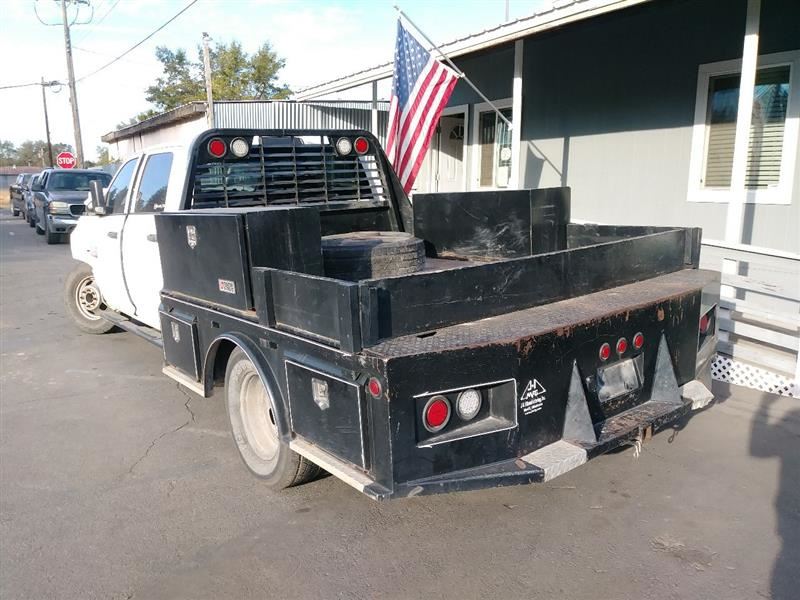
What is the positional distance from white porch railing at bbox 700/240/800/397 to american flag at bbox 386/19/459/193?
367 cm

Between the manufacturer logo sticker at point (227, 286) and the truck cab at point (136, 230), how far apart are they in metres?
1.28

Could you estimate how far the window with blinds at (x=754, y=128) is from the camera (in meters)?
7.23


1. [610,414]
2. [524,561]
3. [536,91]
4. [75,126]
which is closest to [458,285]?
[610,414]

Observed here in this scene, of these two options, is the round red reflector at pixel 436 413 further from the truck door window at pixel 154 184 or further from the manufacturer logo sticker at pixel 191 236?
the truck door window at pixel 154 184

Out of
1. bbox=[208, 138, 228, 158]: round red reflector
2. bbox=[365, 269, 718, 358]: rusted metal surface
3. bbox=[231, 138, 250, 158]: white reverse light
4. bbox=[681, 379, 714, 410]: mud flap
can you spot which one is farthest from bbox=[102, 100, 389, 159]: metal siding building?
bbox=[681, 379, 714, 410]: mud flap

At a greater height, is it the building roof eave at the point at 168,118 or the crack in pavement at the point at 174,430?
the building roof eave at the point at 168,118

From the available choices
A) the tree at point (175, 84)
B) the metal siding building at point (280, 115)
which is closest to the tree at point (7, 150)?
the tree at point (175, 84)

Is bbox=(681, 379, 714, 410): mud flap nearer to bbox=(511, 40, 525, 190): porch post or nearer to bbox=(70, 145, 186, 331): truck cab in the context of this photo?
bbox=(70, 145, 186, 331): truck cab

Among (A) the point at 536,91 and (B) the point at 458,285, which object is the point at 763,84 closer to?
(A) the point at 536,91

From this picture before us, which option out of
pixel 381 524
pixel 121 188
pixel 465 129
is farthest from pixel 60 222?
pixel 381 524

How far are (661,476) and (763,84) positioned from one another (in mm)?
5635

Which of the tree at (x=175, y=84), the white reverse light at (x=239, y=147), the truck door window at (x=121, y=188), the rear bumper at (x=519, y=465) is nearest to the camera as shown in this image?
the rear bumper at (x=519, y=465)

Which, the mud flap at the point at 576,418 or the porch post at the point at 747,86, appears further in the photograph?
the porch post at the point at 747,86

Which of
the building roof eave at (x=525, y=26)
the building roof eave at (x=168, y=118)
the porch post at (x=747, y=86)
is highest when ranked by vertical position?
the building roof eave at (x=168, y=118)
